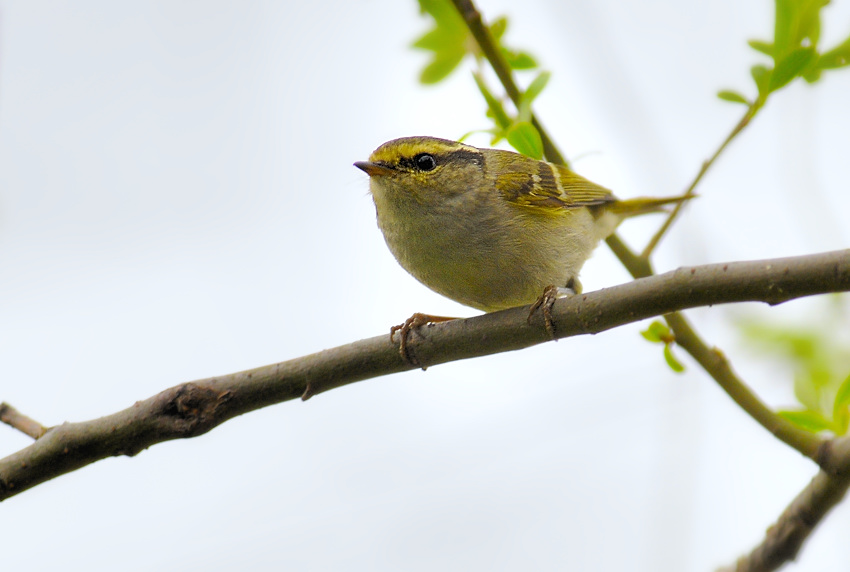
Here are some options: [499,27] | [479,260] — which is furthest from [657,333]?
[499,27]

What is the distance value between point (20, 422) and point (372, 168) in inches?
81.7

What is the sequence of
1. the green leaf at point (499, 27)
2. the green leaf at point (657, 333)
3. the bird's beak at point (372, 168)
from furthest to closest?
the bird's beak at point (372, 168)
the green leaf at point (499, 27)
the green leaf at point (657, 333)

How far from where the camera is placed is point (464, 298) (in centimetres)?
419

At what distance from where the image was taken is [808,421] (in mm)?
2939

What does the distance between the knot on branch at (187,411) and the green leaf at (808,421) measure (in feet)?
6.76

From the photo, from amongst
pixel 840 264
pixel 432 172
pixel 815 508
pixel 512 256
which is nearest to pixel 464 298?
pixel 512 256

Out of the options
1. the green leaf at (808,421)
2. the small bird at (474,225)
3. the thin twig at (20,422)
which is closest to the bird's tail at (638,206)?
the small bird at (474,225)

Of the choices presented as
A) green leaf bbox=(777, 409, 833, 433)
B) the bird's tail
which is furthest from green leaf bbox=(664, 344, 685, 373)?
the bird's tail

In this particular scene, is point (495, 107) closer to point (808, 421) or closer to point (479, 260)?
point (479, 260)

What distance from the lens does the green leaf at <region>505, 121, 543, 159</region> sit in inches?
118

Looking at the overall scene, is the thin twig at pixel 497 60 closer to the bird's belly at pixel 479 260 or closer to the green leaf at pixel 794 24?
the bird's belly at pixel 479 260

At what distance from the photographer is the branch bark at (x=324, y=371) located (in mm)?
2494

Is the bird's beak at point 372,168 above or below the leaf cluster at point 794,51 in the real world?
above

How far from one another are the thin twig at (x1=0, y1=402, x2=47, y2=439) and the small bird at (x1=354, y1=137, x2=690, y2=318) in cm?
193
